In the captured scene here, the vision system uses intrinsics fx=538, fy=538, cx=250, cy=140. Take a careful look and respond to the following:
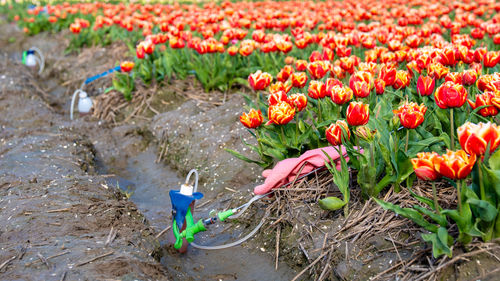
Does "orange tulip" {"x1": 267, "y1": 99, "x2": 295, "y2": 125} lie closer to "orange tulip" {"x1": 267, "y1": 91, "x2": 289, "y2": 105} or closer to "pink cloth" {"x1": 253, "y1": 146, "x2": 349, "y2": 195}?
"orange tulip" {"x1": 267, "y1": 91, "x2": 289, "y2": 105}

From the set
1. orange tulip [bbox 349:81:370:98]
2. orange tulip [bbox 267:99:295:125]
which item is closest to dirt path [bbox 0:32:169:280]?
orange tulip [bbox 267:99:295:125]

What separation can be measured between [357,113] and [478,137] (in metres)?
0.81

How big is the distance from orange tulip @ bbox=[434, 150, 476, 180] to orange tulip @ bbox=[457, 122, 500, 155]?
0.04 meters

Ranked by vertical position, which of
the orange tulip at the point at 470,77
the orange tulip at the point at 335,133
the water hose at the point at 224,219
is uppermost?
the orange tulip at the point at 470,77

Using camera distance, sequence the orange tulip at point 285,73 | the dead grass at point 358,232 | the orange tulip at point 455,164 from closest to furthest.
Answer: the orange tulip at point 455,164, the dead grass at point 358,232, the orange tulip at point 285,73

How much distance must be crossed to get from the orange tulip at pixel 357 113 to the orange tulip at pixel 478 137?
0.72 m

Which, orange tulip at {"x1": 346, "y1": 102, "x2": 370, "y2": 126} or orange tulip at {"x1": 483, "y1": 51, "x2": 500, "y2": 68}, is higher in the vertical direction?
orange tulip at {"x1": 346, "y1": 102, "x2": 370, "y2": 126}

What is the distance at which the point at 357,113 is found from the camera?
2902 mm

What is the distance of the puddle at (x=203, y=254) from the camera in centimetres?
339

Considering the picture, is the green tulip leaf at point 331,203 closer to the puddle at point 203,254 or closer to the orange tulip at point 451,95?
the puddle at point 203,254

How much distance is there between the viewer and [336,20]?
6754 millimetres

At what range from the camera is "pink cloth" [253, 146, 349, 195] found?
11.7 feet

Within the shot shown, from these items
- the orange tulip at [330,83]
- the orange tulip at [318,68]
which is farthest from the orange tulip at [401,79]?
the orange tulip at [318,68]

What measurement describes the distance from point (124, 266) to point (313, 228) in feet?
3.88
